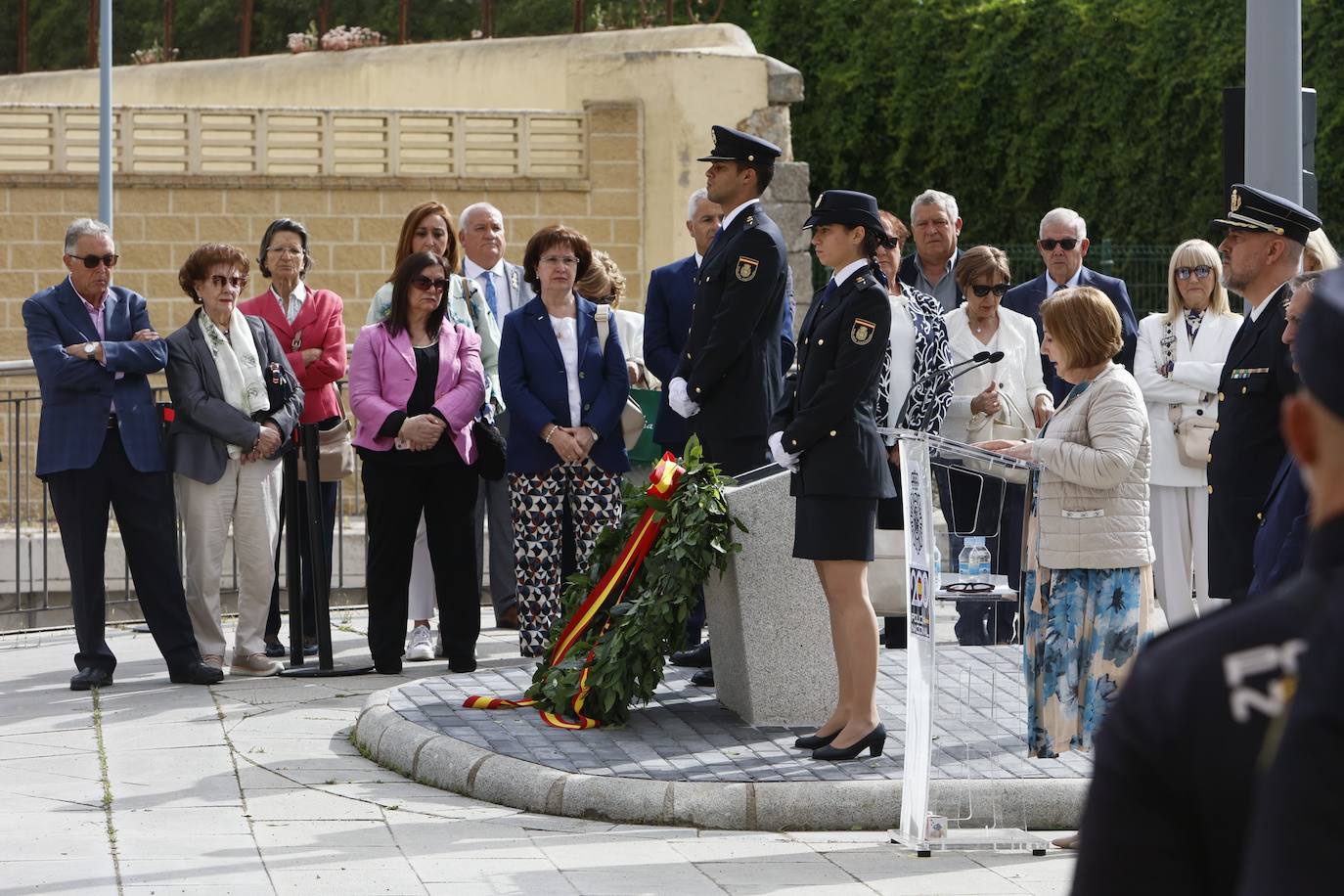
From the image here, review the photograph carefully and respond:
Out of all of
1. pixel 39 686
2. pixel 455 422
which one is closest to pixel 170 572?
pixel 39 686

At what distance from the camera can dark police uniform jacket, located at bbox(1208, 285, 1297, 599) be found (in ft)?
19.0

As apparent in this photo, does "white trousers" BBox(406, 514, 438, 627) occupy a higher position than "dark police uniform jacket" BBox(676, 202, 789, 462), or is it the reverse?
"dark police uniform jacket" BBox(676, 202, 789, 462)

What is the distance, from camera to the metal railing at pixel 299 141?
20.0 metres

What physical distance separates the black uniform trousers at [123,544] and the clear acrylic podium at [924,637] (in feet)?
13.8

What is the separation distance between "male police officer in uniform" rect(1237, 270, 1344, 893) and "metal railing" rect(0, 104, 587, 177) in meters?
19.1

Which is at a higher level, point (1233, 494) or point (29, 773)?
point (1233, 494)

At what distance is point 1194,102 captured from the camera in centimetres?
2527

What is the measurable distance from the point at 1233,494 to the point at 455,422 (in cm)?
411

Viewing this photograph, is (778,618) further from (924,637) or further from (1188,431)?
(1188,431)

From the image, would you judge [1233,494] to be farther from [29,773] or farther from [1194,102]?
[1194,102]

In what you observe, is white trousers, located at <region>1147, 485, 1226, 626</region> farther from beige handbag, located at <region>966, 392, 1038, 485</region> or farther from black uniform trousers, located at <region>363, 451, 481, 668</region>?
black uniform trousers, located at <region>363, 451, 481, 668</region>

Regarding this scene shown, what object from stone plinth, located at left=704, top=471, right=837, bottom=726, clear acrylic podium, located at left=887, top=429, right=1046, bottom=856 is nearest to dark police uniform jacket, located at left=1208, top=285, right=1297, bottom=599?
clear acrylic podium, located at left=887, top=429, right=1046, bottom=856

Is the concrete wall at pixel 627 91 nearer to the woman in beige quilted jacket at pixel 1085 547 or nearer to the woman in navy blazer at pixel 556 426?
the woman in navy blazer at pixel 556 426

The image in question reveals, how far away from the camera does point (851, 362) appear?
6.72 meters
